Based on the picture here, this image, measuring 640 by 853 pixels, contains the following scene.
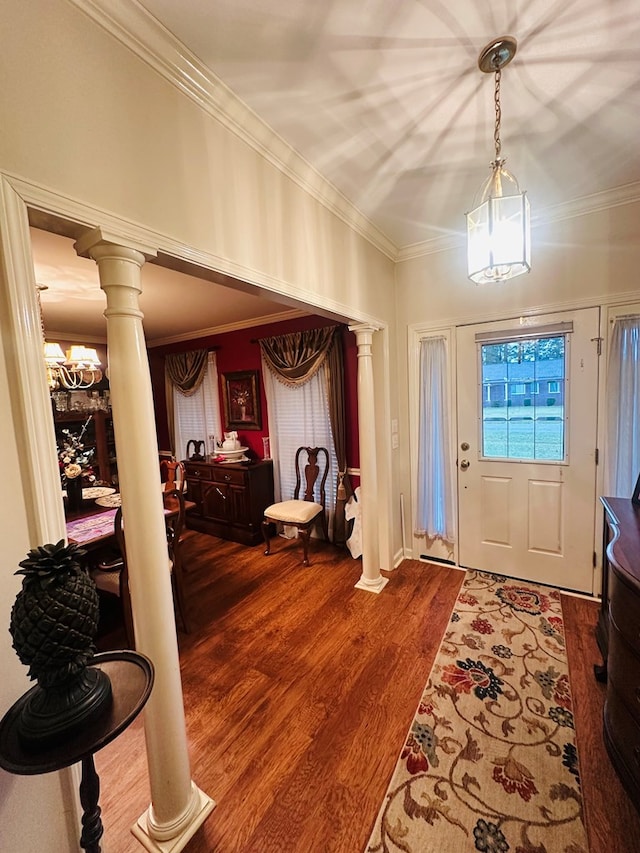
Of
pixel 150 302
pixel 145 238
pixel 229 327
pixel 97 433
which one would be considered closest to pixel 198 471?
pixel 97 433

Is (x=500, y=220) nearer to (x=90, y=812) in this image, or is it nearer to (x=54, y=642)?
(x=54, y=642)

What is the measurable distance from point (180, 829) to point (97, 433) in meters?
4.48

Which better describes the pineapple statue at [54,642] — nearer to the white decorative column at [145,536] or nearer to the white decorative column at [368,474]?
the white decorative column at [145,536]

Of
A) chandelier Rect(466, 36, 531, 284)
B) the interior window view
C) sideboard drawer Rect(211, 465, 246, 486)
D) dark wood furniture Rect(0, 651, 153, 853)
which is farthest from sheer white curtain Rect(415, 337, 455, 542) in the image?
dark wood furniture Rect(0, 651, 153, 853)

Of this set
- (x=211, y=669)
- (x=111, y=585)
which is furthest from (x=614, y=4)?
(x=111, y=585)

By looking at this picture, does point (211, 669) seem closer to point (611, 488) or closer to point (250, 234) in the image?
point (250, 234)

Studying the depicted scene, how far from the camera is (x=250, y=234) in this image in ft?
5.11

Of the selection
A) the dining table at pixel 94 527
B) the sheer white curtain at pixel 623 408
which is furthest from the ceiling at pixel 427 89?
the dining table at pixel 94 527

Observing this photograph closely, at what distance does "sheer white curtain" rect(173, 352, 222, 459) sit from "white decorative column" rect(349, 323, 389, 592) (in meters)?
2.55

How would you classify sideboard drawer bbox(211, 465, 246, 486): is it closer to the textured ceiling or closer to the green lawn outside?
the green lawn outside

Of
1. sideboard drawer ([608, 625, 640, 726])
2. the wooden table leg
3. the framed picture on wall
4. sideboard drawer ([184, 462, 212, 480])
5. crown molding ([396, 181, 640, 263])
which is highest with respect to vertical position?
crown molding ([396, 181, 640, 263])

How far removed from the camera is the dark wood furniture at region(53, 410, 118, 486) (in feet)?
15.0

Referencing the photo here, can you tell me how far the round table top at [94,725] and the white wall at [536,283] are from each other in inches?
103

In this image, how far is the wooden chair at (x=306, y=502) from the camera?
3395 mm
